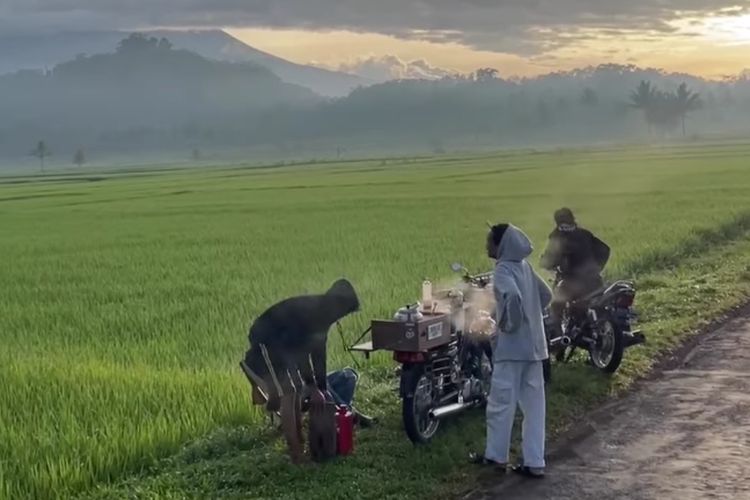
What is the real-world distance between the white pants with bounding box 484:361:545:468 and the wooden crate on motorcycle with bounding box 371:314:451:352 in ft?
1.56

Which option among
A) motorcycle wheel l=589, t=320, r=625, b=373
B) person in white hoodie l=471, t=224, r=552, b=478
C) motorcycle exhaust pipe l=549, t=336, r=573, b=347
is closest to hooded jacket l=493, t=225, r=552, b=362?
person in white hoodie l=471, t=224, r=552, b=478

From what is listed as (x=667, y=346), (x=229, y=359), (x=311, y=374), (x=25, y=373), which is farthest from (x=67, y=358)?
(x=667, y=346)

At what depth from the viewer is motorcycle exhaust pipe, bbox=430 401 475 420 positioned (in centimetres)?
646

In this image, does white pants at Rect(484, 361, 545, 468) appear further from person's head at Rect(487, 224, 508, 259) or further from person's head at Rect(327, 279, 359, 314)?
person's head at Rect(327, 279, 359, 314)

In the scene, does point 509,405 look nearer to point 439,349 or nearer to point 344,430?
point 439,349

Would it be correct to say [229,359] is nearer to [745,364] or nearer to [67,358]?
[67,358]

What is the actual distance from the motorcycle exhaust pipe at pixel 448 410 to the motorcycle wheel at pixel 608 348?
6.53 ft

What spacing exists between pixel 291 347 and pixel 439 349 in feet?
3.45

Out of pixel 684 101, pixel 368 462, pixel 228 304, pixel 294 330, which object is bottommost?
pixel 228 304

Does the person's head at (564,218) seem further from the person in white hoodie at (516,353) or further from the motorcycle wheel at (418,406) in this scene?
the motorcycle wheel at (418,406)

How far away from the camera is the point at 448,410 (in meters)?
6.59

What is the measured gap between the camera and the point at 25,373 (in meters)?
8.11

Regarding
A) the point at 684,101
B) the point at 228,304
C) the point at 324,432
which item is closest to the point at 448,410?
the point at 324,432

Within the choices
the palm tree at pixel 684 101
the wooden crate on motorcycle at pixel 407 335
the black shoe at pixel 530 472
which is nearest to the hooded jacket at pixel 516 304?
the wooden crate on motorcycle at pixel 407 335
